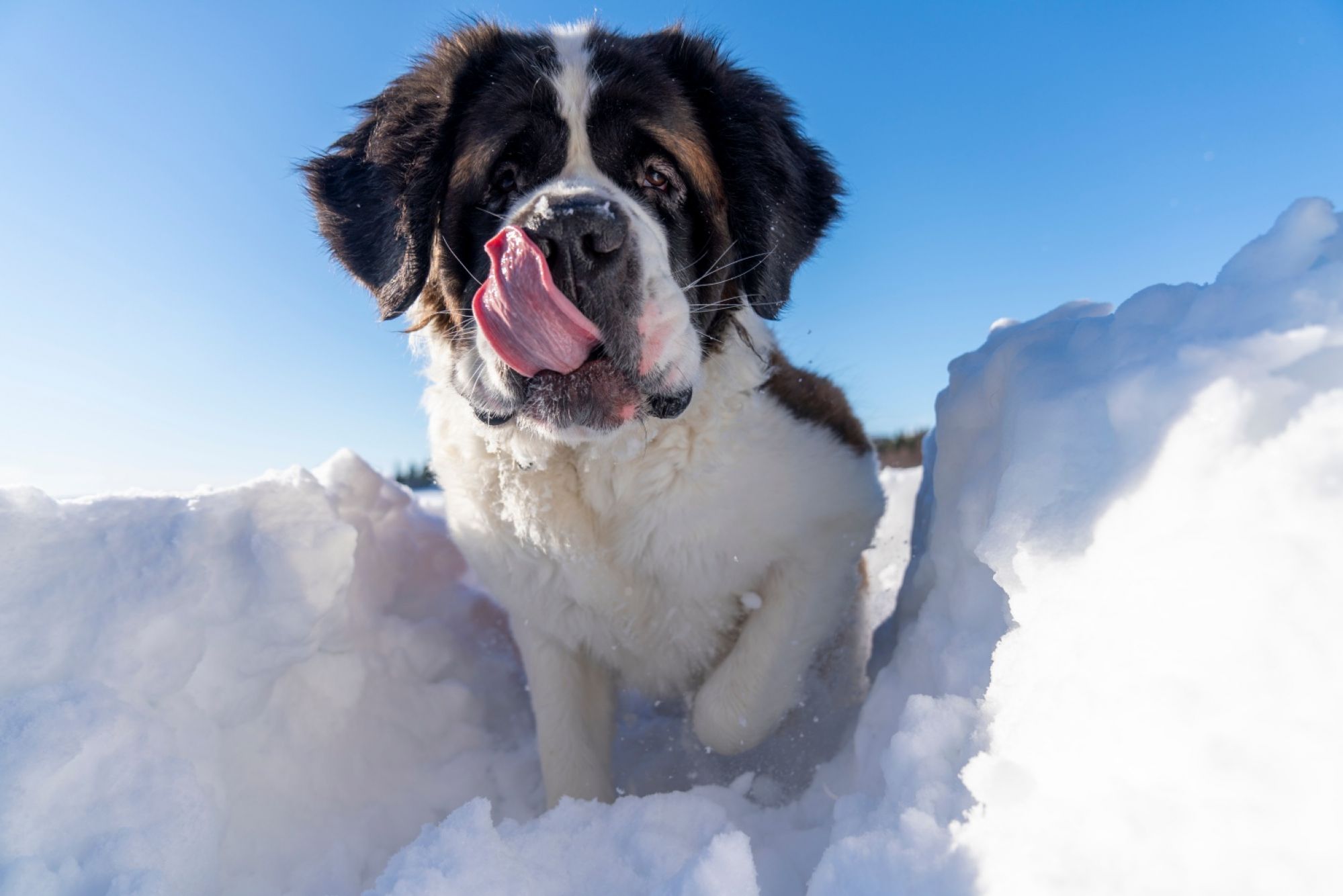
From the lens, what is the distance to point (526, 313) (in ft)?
4.37

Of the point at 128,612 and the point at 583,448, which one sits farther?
the point at 583,448

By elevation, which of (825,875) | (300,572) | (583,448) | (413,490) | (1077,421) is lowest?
(825,875)

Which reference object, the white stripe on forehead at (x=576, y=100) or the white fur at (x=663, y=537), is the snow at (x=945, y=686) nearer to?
the white fur at (x=663, y=537)

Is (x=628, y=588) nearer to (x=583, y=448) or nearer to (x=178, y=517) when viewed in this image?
(x=583, y=448)

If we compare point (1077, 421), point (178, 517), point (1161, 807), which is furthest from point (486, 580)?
point (1161, 807)

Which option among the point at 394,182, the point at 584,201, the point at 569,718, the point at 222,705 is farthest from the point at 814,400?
the point at 222,705

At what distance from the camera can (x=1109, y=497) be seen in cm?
99

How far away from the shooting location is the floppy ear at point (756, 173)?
192 centimetres

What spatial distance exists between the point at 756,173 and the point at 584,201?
731 mm

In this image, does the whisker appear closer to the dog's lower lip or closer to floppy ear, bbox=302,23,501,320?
the dog's lower lip

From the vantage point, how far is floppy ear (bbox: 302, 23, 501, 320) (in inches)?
72.3

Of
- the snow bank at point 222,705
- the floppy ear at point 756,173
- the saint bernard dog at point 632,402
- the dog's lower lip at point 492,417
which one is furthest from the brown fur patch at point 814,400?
the snow bank at point 222,705

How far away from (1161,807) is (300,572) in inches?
69.0

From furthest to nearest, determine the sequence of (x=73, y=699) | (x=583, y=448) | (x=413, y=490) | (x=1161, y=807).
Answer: (x=413, y=490) < (x=583, y=448) < (x=73, y=699) < (x=1161, y=807)
